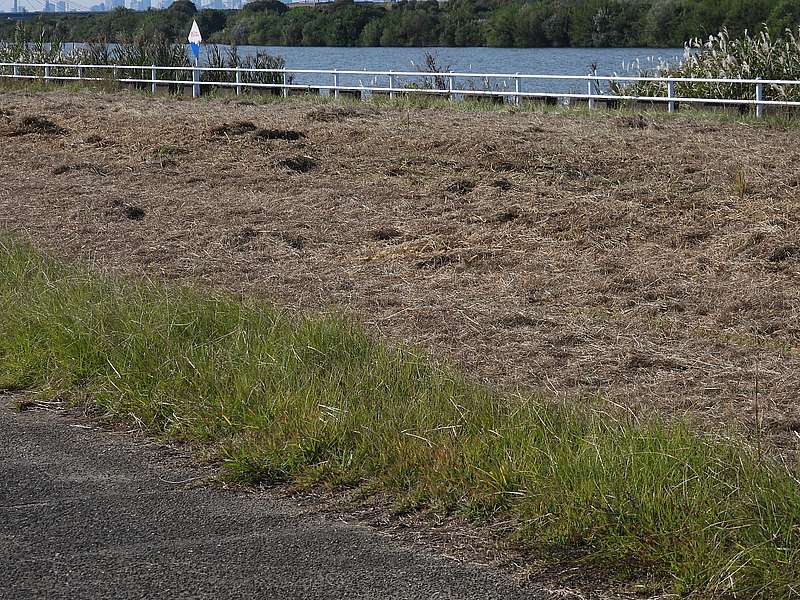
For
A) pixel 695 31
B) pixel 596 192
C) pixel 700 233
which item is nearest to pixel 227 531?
pixel 700 233

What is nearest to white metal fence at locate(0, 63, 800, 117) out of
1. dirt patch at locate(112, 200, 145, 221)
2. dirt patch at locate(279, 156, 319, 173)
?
dirt patch at locate(279, 156, 319, 173)

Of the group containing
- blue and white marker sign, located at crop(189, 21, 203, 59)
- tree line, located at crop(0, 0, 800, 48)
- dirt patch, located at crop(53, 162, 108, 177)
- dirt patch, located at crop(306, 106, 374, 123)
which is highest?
tree line, located at crop(0, 0, 800, 48)

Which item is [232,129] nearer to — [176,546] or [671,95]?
[671,95]

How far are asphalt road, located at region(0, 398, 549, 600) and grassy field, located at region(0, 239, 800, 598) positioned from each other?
14.4 inches

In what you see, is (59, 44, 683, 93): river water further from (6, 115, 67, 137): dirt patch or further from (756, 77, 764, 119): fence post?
(6, 115, 67, 137): dirt patch

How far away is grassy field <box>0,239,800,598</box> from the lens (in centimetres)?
458

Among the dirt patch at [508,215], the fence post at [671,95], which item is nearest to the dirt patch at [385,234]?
the dirt patch at [508,215]

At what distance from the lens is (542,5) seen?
62.2 m

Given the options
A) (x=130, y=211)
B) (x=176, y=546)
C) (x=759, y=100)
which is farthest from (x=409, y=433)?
(x=759, y=100)

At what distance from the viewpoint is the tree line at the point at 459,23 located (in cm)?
4850

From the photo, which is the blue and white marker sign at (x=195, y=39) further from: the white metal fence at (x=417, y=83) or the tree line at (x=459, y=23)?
the tree line at (x=459, y=23)

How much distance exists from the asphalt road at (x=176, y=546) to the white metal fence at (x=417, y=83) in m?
18.0

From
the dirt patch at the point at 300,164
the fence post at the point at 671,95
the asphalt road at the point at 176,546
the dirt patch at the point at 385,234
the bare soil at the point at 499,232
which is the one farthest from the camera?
the fence post at the point at 671,95

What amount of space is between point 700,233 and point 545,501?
718 cm
